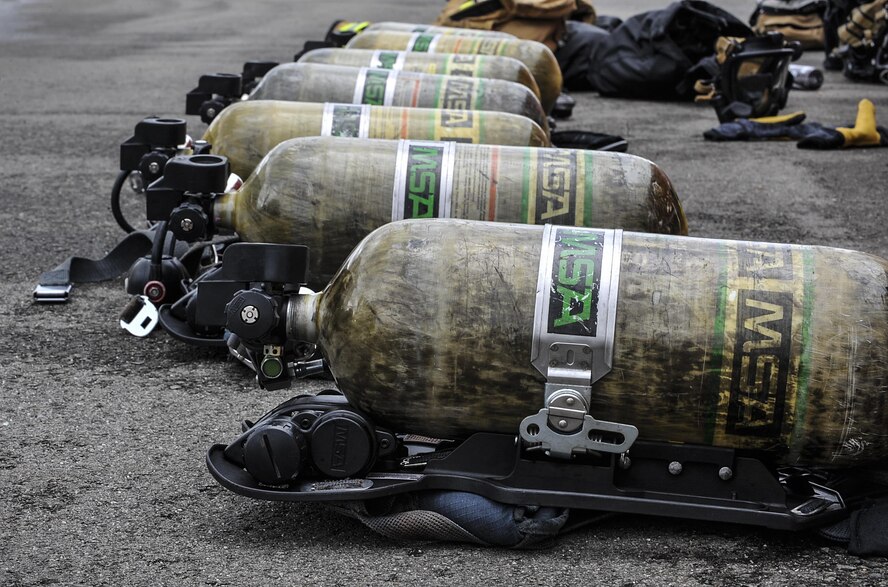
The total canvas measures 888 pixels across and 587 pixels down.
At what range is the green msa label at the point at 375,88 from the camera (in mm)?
5738

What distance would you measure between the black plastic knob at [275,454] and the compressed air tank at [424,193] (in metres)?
1.28

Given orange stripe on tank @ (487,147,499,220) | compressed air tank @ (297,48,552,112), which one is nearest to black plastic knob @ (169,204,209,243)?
orange stripe on tank @ (487,147,499,220)

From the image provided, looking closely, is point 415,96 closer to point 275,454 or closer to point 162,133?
point 162,133

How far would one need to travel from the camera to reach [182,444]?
3.52 m

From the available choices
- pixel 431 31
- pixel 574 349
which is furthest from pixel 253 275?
pixel 431 31

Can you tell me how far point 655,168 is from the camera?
4.17m

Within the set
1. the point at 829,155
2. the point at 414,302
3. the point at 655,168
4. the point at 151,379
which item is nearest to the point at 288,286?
the point at 414,302

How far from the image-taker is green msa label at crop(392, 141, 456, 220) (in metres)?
4.05

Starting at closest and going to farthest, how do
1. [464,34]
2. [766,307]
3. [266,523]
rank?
[766,307] → [266,523] → [464,34]

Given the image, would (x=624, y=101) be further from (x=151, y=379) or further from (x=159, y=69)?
(x=151, y=379)

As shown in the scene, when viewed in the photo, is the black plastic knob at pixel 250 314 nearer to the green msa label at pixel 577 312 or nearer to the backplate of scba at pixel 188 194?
the green msa label at pixel 577 312

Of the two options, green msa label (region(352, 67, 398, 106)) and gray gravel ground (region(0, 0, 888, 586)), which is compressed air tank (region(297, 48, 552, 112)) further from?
gray gravel ground (region(0, 0, 888, 586))

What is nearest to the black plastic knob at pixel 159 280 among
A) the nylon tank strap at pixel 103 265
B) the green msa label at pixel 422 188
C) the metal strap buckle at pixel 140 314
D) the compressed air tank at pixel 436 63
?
the metal strap buckle at pixel 140 314

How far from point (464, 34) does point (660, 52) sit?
3157 mm
